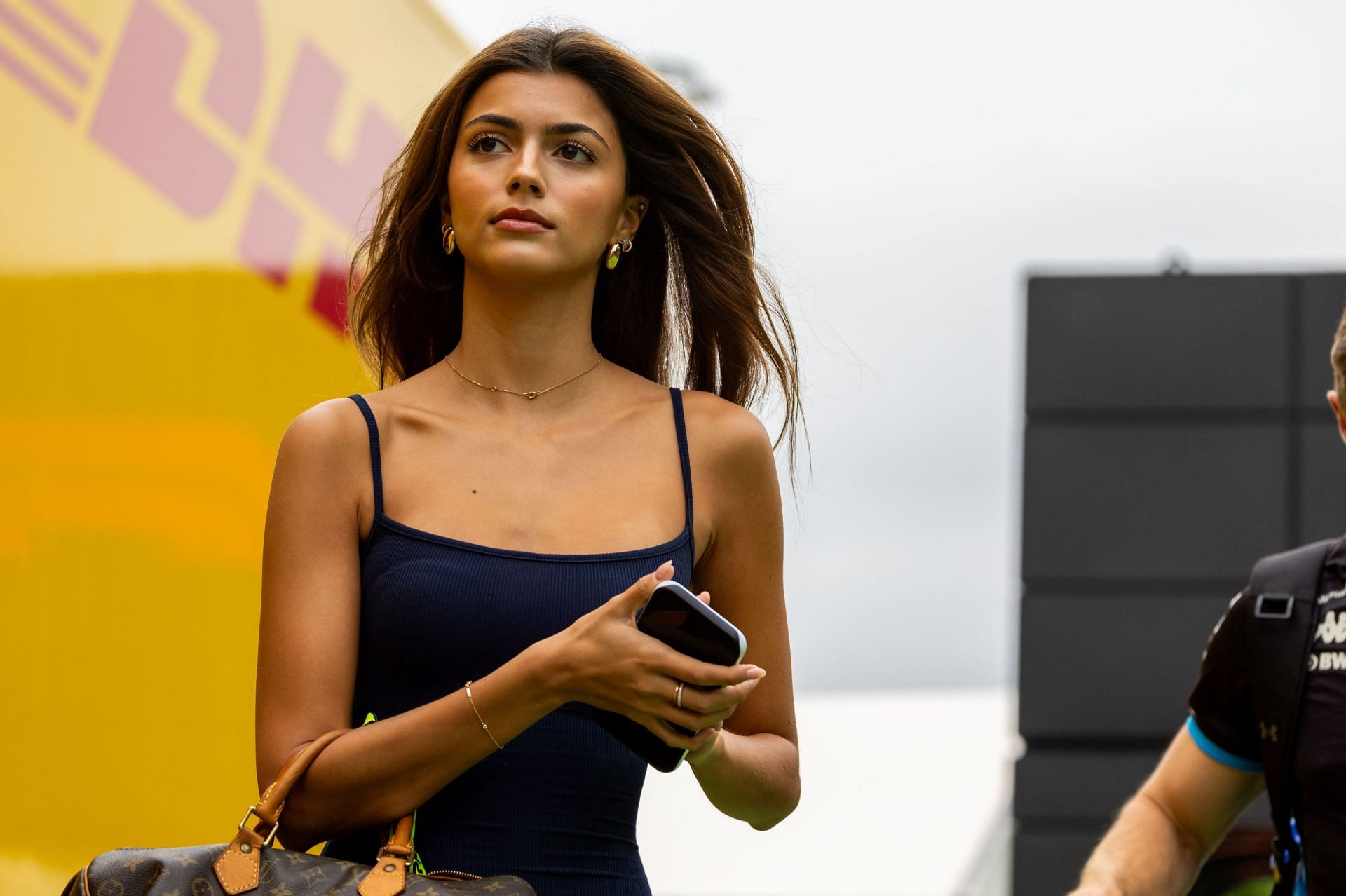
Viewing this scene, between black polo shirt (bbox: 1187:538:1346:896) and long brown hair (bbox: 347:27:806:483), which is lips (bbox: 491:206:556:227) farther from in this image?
black polo shirt (bbox: 1187:538:1346:896)

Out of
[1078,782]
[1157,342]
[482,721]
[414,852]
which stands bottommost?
[1078,782]

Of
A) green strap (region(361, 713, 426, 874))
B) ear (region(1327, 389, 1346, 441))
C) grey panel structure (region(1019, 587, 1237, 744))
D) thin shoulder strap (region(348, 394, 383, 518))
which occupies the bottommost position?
grey panel structure (region(1019, 587, 1237, 744))

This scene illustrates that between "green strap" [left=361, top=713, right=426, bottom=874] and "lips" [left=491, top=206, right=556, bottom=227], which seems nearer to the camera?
"green strap" [left=361, top=713, right=426, bottom=874]

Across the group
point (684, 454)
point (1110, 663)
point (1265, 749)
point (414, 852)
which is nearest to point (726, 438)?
point (684, 454)

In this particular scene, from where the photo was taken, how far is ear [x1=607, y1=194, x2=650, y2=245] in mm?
1955

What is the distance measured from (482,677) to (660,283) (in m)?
0.61

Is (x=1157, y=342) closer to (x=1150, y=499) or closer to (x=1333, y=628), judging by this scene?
(x=1150, y=499)

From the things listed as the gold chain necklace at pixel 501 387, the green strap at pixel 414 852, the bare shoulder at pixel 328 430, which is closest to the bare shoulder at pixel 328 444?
the bare shoulder at pixel 328 430

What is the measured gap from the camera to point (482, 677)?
1.65 meters

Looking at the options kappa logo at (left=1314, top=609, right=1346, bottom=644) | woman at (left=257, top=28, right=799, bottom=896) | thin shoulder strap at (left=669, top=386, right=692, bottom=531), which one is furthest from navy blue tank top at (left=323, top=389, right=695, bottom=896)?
kappa logo at (left=1314, top=609, right=1346, bottom=644)

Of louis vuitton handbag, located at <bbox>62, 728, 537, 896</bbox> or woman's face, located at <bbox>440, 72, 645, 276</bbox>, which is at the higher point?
woman's face, located at <bbox>440, 72, 645, 276</bbox>

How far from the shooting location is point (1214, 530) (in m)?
6.82

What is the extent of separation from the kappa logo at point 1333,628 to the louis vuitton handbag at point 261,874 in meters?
1.08

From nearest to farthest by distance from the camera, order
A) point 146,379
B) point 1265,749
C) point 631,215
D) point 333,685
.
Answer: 1. point 333,685
2. point 631,215
3. point 1265,749
4. point 146,379
